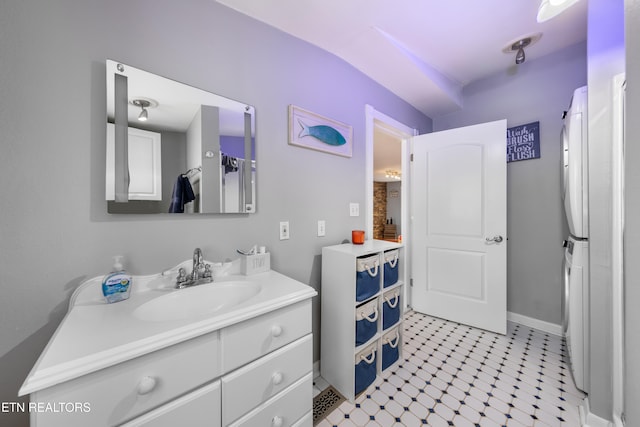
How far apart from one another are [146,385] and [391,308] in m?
1.50

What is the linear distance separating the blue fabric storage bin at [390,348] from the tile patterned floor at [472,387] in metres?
0.05

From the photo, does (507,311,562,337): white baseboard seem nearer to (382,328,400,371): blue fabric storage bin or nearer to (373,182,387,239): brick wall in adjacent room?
(382,328,400,371): blue fabric storage bin

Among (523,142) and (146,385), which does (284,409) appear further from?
(523,142)

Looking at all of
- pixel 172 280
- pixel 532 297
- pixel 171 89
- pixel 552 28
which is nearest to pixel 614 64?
pixel 552 28

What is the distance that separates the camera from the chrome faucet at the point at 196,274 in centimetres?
108

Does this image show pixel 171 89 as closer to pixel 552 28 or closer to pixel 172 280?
pixel 172 280

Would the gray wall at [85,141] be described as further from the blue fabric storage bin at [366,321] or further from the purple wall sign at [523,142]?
A: the purple wall sign at [523,142]

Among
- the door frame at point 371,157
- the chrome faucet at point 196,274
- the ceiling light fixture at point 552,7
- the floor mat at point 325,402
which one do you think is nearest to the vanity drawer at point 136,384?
the chrome faucet at point 196,274

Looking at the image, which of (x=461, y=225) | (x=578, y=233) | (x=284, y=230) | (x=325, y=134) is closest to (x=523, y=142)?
(x=461, y=225)

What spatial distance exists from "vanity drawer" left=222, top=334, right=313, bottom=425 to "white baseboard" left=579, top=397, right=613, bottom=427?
150cm

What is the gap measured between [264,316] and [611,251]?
5.54 feet

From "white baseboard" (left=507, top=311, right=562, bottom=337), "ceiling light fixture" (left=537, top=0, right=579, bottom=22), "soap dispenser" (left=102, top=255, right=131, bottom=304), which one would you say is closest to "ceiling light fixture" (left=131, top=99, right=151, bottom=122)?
"soap dispenser" (left=102, top=255, right=131, bottom=304)

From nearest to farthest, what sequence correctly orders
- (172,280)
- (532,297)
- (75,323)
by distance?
(75,323)
(172,280)
(532,297)

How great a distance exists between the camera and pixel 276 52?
57.5 inches
